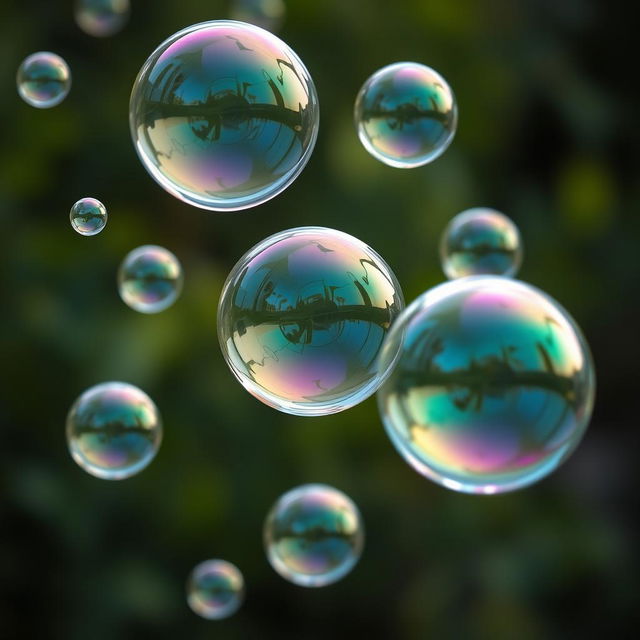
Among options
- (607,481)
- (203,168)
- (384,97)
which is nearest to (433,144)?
(384,97)

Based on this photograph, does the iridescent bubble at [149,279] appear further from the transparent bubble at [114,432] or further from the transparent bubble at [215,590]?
the transparent bubble at [215,590]

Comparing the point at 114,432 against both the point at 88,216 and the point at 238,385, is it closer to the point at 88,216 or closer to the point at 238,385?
the point at 88,216

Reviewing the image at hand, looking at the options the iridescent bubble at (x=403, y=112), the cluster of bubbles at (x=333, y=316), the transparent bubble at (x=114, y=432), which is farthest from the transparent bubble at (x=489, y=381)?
the transparent bubble at (x=114, y=432)

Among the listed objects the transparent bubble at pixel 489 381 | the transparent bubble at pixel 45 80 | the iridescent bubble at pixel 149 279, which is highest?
the transparent bubble at pixel 45 80

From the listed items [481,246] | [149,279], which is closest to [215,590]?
[149,279]

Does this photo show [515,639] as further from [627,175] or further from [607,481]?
[627,175]

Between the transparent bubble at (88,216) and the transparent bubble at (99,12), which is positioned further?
the transparent bubble at (99,12)
